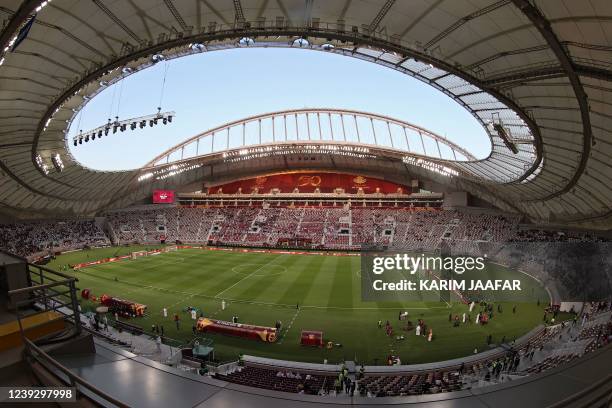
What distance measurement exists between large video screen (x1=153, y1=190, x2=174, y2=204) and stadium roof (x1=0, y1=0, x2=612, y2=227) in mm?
46834

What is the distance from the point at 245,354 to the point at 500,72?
22134mm

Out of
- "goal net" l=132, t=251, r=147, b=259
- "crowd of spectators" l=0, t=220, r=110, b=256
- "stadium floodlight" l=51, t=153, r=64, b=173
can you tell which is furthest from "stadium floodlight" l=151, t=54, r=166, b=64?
"crowd of spectators" l=0, t=220, r=110, b=256

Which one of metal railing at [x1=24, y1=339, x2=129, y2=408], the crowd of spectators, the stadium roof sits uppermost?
the stadium roof

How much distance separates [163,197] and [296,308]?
200 feet

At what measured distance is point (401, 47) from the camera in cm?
1958

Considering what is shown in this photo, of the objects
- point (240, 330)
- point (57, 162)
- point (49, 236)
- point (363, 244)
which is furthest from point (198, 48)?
point (49, 236)

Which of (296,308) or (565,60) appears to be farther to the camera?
(296,308)

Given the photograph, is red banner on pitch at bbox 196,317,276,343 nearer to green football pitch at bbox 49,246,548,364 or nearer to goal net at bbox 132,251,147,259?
green football pitch at bbox 49,246,548,364

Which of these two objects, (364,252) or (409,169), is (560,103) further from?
(409,169)

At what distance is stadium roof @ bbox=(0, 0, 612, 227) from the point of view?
1448cm

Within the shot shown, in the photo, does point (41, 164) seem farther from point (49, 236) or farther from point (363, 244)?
point (363, 244)

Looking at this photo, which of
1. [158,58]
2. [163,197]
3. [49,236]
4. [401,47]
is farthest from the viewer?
[163,197]

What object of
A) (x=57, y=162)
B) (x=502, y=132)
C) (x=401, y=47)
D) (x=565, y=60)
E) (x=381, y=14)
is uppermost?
(x=381, y=14)

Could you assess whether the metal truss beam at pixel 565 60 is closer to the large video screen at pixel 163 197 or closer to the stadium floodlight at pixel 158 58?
the stadium floodlight at pixel 158 58
